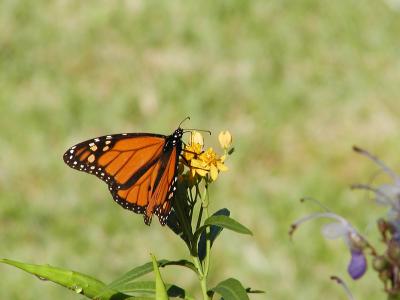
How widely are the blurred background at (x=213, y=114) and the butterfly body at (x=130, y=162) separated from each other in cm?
257

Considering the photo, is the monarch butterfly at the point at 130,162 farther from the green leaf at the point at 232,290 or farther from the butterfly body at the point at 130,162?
the green leaf at the point at 232,290

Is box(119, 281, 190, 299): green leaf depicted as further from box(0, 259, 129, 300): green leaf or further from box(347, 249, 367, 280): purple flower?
box(347, 249, 367, 280): purple flower

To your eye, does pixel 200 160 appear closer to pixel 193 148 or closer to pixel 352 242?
pixel 193 148

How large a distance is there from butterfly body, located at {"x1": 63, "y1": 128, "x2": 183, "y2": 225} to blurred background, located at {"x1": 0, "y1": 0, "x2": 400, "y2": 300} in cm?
257

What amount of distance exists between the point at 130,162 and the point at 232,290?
0.60m

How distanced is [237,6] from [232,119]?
1.56m

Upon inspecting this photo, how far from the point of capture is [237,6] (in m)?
7.12

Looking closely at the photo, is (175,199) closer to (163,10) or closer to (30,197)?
(30,197)

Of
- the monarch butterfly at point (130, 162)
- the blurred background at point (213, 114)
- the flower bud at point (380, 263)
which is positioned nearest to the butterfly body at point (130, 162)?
the monarch butterfly at point (130, 162)

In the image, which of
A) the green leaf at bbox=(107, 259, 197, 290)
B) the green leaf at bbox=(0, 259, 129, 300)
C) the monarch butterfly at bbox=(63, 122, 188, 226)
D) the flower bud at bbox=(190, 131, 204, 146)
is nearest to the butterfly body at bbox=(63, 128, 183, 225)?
the monarch butterfly at bbox=(63, 122, 188, 226)

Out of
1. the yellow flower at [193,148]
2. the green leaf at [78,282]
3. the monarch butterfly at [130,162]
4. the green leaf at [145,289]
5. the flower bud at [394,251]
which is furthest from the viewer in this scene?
the monarch butterfly at [130,162]

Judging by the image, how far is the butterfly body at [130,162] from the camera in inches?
66.6

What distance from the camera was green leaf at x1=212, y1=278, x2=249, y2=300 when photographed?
1.18 meters

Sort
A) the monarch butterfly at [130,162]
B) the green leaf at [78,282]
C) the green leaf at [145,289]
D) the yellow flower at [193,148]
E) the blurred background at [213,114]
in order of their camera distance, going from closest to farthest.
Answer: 1. the green leaf at [78,282]
2. the green leaf at [145,289]
3. the yellow flower at [193,148]
4. the monarch butterfly at [130,162]
5. the blurred background at [213,114]
